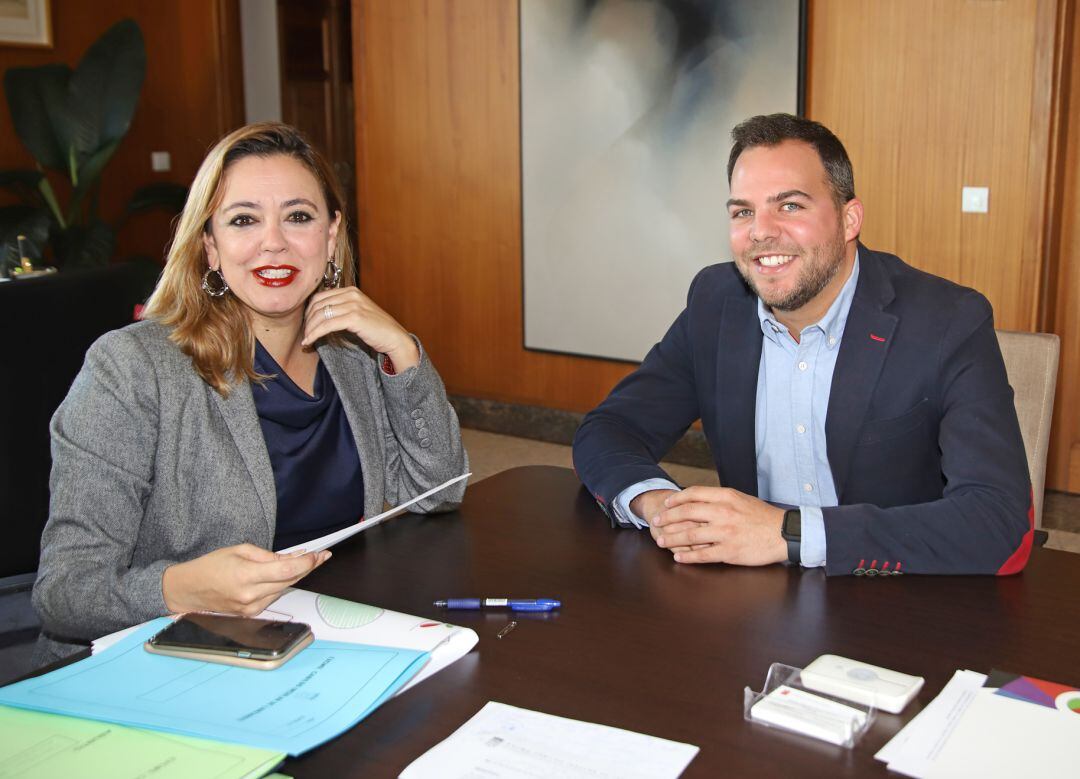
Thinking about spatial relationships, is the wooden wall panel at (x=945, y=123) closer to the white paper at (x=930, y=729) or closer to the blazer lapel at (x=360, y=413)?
the blazer lapel at (x=360, y=413)

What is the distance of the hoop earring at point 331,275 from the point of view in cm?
196

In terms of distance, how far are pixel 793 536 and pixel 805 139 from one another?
0.79 metres

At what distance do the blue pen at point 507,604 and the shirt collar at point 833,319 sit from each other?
0.83 m

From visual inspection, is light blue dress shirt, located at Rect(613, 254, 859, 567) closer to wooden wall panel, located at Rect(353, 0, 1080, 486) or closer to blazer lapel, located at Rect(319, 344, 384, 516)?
blazer lapel, located at Rect(319, 344, 384, 516)

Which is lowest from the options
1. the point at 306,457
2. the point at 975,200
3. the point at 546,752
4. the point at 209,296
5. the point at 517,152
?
Result: the point at 546,752

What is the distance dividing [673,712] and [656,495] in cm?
63

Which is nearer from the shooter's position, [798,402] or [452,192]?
[798,402]

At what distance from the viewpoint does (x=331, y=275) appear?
197cm

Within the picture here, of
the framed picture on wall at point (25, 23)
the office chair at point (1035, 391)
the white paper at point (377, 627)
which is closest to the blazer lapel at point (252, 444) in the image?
the white paper at point (377, 627)

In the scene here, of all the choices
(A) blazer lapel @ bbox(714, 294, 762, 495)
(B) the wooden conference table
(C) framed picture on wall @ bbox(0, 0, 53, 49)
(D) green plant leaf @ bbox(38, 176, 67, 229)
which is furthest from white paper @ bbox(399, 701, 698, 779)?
(C) framed picture on wall @ bbox(0, 0, 53, 49)

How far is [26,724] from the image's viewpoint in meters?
1.09

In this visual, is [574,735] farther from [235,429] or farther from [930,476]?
[930,476]

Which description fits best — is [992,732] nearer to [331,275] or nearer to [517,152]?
[331,275]

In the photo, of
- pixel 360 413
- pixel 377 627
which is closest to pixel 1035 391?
pixel 360 413
